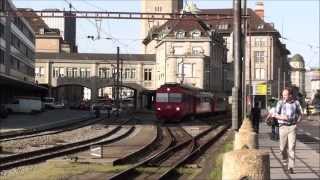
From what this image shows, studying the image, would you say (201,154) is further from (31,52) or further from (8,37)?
(31,52)

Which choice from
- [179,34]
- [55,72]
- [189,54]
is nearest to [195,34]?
[179,34]

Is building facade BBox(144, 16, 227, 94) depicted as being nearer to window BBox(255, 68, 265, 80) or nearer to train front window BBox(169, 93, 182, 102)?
window BBox(255, 68, 265, 80)

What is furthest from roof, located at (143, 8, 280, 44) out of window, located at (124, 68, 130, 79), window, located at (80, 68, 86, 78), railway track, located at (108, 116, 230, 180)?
railway track, located at (108, 116, 230, 180)

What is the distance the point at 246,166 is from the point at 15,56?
320 feet

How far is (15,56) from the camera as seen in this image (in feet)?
338

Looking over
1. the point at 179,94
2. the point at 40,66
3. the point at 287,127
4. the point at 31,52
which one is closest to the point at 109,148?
the point at 287,127

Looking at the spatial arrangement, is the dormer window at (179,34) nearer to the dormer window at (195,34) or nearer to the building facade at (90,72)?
the dormer window at (195,34)

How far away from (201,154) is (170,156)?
64.6 inches

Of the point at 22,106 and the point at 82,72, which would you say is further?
the point at 82,72

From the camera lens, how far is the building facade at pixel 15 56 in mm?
87125

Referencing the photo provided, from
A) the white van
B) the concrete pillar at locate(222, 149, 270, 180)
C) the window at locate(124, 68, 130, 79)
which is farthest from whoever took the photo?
the window at locate(124, 68, 130, 79)

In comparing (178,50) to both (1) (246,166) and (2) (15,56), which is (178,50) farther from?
(1) (246,166)

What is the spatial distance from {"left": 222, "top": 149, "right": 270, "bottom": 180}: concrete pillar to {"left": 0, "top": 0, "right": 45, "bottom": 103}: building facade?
5802 centimetres

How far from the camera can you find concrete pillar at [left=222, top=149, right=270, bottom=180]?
8188 millimetres
